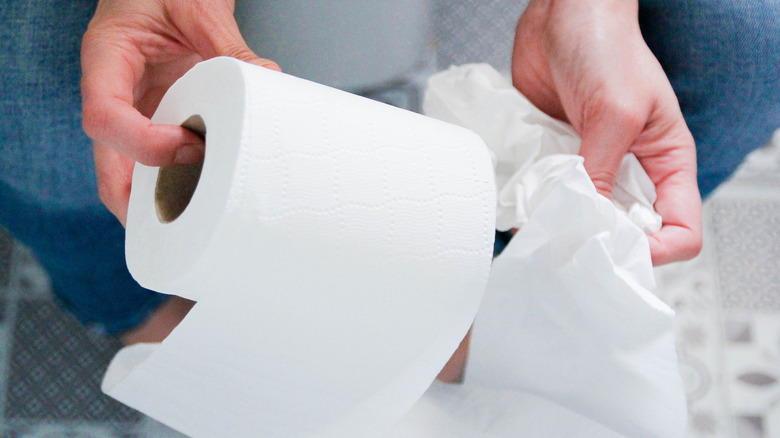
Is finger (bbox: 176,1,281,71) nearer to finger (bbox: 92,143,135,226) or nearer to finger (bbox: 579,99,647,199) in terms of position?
finger (bbox: 92,143,135,226)

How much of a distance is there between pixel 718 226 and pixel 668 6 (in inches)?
15.0

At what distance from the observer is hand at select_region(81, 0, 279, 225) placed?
39 cm

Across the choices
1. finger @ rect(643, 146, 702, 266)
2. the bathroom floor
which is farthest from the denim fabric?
finger @ rect(643, 146, 702, 266)

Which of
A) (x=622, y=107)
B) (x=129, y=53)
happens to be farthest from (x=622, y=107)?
(x=129, y=53)

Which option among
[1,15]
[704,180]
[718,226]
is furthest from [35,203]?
[718,226]

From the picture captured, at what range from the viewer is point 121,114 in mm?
377

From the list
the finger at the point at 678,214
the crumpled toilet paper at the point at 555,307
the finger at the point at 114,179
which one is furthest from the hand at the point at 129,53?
the finger at the point at 678,214

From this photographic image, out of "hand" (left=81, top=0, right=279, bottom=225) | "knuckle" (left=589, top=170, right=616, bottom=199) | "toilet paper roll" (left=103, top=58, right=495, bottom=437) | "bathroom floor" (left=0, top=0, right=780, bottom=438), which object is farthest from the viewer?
"bathroom floor" (left=0, top=0, right=780, bottom=438)

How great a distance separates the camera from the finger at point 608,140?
50 cm

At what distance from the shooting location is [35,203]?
20.4 inches

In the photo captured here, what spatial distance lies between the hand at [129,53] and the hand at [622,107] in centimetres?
27

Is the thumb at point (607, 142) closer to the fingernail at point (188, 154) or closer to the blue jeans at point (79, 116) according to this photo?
the blue jeans at point (79, 116)

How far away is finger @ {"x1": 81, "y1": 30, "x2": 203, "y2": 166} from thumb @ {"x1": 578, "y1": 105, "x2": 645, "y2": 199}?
31 cm

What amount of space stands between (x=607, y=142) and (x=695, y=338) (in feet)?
1.35
